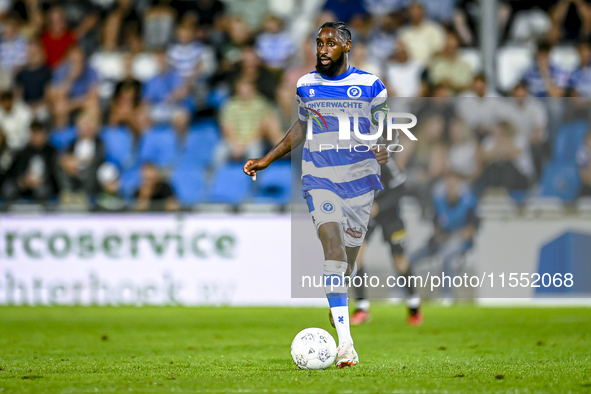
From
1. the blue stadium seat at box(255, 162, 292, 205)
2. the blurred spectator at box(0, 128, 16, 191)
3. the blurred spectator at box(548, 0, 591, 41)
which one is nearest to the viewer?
the blue stadium seat at box(255, 162, 292, 205)

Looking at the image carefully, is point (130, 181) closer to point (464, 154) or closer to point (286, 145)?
point (464, 154)

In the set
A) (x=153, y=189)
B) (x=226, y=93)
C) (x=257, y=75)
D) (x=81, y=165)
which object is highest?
(x=257, y=75)

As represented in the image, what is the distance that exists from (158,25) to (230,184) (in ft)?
15.8

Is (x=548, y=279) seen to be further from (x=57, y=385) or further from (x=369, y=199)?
(x=57, y=385)

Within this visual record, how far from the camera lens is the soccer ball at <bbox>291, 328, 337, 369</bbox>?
5.71 metres

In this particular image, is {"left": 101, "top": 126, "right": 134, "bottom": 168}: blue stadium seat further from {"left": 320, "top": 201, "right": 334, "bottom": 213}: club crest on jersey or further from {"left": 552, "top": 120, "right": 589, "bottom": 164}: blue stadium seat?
{"left": 320, "top": 201, "right": 334, "bottom": 213}: club crest on jersey

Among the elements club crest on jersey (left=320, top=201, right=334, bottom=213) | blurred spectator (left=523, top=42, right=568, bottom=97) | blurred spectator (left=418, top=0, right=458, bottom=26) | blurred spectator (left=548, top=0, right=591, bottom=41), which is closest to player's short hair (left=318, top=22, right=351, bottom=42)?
club crest on jersey (left=320, top=201, right=334, bottom=213)

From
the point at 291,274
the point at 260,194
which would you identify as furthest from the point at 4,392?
the point at 260,194

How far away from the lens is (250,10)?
1695 cm

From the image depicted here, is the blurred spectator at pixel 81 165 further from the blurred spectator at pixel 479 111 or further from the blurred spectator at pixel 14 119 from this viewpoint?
the blurred spectator at pixel 479 111

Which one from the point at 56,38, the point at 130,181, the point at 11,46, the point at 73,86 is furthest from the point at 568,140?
the point at 11,46

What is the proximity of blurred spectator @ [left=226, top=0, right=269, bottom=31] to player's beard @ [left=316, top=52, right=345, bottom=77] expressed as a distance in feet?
35.7

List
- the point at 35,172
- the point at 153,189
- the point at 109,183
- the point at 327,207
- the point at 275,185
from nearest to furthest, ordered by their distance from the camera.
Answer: the point at 327,207
the point at 153,189
the point at 275,185
the point at 109,183
the point at 35,172

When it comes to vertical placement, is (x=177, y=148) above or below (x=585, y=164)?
above
